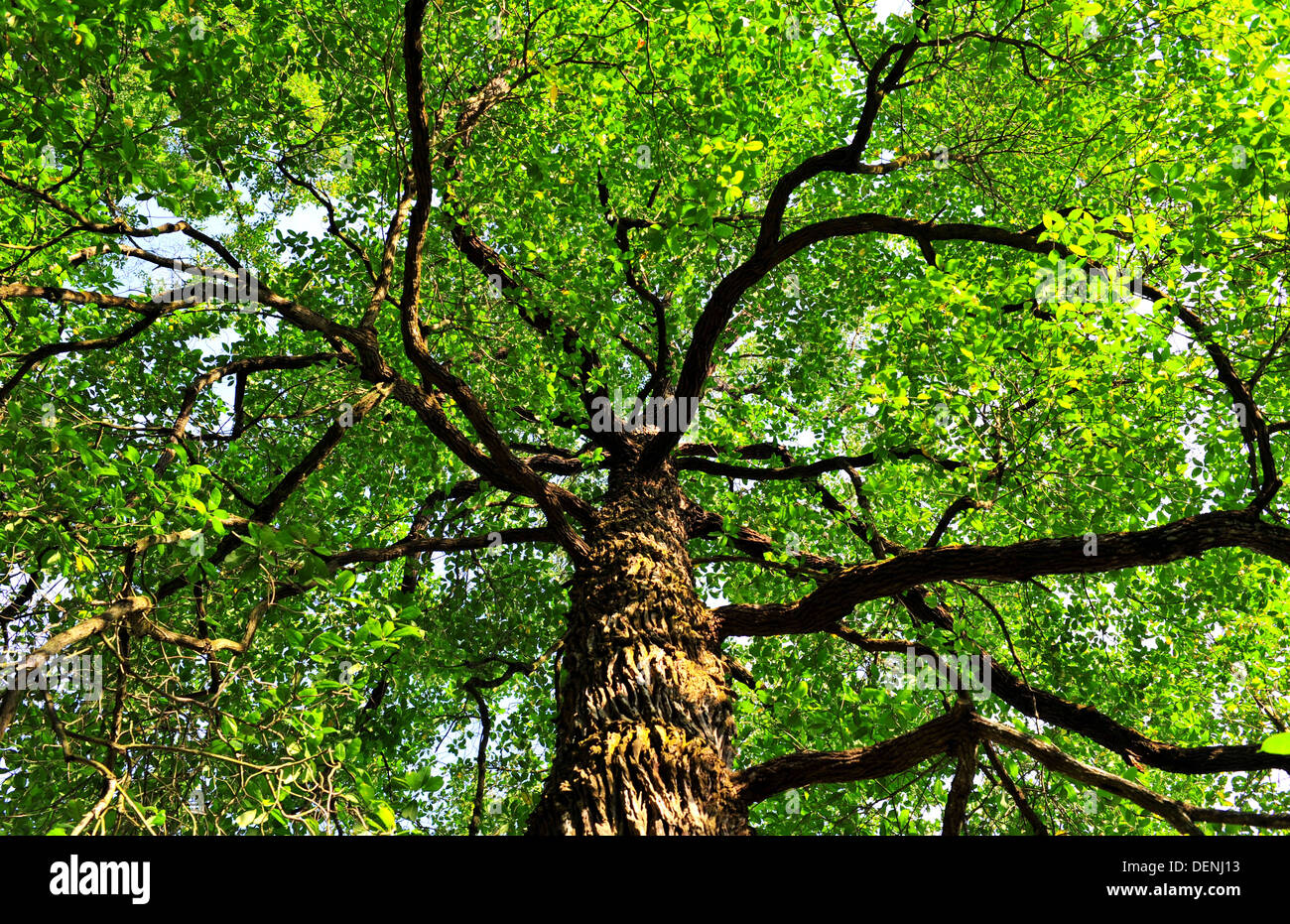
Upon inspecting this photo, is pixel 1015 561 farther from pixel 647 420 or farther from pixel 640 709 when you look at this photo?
pixel 647 420

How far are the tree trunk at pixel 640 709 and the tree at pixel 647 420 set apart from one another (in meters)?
0.03

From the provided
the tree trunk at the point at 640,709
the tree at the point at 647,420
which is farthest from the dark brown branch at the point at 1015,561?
the tree trunk at the point at 640,709

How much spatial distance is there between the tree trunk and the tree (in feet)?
0.10

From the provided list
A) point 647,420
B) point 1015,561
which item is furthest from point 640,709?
point 647,420

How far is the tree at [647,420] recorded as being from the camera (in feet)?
13.6

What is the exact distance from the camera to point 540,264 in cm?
792

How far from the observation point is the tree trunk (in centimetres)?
345

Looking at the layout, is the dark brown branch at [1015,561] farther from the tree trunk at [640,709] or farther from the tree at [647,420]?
the tree trunk at [640,709]

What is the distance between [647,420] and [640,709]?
5.58m

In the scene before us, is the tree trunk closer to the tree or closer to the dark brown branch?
the tree

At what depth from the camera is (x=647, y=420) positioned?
30.5 ft

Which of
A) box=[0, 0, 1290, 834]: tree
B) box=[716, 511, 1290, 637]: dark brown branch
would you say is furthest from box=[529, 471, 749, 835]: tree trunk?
box=[716, 511, 1290, 637]: dark brown branch
